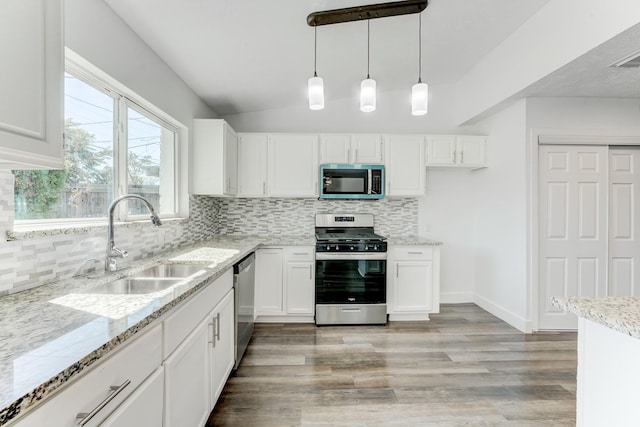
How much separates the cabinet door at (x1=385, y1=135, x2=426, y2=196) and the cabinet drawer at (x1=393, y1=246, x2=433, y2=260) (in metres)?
0.68

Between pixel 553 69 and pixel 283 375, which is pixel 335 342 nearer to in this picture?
pixel 283 375

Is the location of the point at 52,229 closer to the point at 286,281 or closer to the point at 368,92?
the point at 368,92

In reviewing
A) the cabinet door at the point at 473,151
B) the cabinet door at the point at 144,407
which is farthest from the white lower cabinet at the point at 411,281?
the cabinet door at the point at 144,407

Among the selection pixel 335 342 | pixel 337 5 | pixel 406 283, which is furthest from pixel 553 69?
pixel 335 342

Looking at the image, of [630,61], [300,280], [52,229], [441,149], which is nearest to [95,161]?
[52,229]

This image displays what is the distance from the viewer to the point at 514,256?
3324 millimetres

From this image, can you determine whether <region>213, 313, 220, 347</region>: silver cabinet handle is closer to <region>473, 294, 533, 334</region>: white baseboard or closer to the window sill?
the window sill

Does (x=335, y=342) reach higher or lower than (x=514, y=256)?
lower

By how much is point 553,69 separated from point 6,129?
3.30m

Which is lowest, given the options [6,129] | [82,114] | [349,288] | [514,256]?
[349,288]

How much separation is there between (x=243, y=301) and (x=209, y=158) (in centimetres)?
154

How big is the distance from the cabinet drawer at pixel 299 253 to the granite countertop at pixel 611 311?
245 cm

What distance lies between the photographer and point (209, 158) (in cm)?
321

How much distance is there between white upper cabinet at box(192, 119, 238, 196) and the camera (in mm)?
3193
